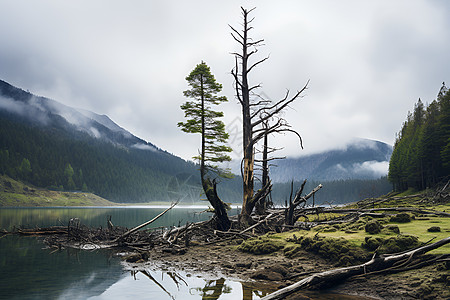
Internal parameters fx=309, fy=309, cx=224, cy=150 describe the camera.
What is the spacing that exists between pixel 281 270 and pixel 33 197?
148870 mm

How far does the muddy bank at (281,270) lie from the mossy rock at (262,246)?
10.1 inches

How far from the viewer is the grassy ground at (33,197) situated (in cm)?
12269

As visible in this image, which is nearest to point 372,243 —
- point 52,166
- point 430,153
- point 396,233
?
point 396,233

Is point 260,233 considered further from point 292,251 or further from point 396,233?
point 396,233

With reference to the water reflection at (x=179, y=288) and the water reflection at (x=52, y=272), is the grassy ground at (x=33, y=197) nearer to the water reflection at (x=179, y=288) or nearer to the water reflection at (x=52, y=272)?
the water reflection at (x=52, y=272)

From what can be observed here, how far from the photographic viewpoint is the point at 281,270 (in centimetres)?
945

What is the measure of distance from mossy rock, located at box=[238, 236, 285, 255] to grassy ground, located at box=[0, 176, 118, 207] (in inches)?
5230

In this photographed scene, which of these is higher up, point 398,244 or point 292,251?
point 398,244

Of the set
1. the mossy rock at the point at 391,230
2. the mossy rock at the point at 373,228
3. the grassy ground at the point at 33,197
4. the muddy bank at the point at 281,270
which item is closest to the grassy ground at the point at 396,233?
the mossy rock at the point at 391,230

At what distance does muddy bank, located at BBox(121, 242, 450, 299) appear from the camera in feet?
22.8

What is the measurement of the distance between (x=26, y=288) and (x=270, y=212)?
12.6 metres

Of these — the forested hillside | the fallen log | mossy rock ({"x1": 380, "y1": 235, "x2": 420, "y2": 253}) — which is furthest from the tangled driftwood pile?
the forested hillside

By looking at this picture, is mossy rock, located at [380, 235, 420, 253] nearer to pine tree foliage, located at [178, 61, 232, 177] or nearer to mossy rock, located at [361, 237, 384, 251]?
mossy rock, located at [361, 237, 384, 251]

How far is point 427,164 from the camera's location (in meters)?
59.9
